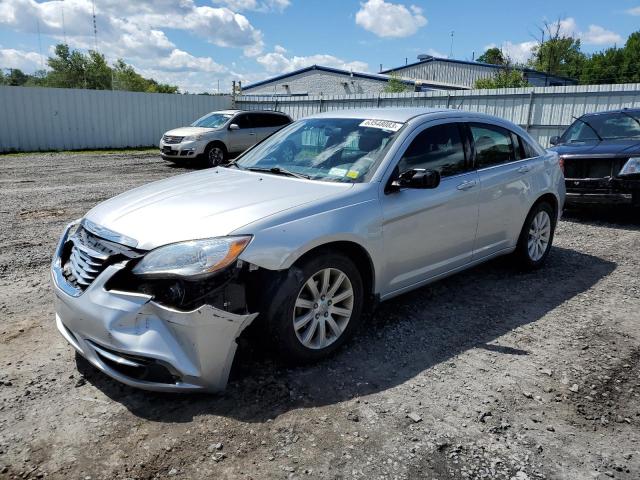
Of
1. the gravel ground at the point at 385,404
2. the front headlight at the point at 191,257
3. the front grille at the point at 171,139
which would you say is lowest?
the gravel ground at the point at 385,404

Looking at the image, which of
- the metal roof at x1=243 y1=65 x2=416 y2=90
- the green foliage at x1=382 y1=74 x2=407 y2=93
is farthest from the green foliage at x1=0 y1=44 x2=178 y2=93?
the green foliage at x1=382 y1=74 x2=407 y2=93

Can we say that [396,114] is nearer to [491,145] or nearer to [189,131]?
[491,145]

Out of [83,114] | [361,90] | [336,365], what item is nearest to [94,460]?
[336,365]

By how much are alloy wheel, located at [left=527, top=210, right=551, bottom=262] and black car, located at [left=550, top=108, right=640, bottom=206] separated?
2.26 m

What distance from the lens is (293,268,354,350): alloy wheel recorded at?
128 inches

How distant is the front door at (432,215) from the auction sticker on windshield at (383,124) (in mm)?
177

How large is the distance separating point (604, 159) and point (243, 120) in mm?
10992

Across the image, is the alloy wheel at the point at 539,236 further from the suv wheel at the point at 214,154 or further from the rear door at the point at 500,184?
the suv wheel at the point at 214,154

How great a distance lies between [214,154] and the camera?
15.1m

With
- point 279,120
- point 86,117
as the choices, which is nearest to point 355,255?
point 279,120

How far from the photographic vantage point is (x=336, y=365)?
344cm

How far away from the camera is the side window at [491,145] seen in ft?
15.4

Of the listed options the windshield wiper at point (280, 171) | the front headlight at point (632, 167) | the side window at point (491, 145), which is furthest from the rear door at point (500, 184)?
the front headlight at point (632, 167)

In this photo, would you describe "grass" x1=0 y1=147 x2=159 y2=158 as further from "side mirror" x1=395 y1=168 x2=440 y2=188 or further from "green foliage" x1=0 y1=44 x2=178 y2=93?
"green foliage" x1=0 y1=44 x2=178 y2=93
